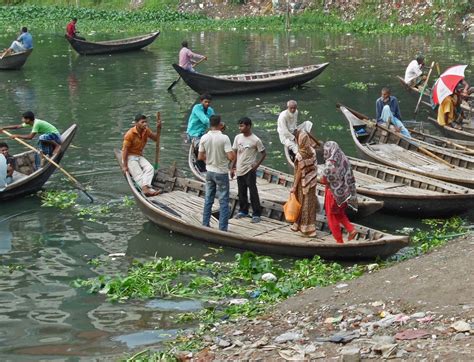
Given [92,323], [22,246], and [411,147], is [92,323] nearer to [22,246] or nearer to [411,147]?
[22,246]

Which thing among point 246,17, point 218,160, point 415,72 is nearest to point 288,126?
point 218,160

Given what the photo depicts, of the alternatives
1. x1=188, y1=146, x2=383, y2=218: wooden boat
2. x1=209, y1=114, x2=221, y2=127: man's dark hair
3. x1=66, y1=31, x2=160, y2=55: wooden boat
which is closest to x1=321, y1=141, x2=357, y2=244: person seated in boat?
x1=188, y1=146, x2=383, y2=218: wooden boat

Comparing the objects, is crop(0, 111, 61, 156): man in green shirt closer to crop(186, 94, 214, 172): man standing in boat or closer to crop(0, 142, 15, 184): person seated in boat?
crop(0, 142, 15, 184): person seated in boat

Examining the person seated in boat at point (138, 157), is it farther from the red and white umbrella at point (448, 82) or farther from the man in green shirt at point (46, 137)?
the red and white umbrella at point (448, 82)

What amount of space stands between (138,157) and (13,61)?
17.7 meters

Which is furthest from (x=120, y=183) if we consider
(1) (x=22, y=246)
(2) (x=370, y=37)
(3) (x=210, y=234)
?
(2) (x=370, y=37)

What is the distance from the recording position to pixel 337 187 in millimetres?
11180

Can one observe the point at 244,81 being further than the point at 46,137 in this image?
Yes

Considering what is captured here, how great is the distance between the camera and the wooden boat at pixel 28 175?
1464 cm

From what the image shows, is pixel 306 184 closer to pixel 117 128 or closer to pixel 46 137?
pixel 46 137

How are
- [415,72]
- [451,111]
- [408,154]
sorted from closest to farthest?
[408,154] → [451,111] → [415,72]

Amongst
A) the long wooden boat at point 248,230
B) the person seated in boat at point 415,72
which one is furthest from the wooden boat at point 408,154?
the person seated in boat at point 415,72

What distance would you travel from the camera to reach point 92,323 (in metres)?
9.86

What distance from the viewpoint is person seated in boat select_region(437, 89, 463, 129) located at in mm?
18312
